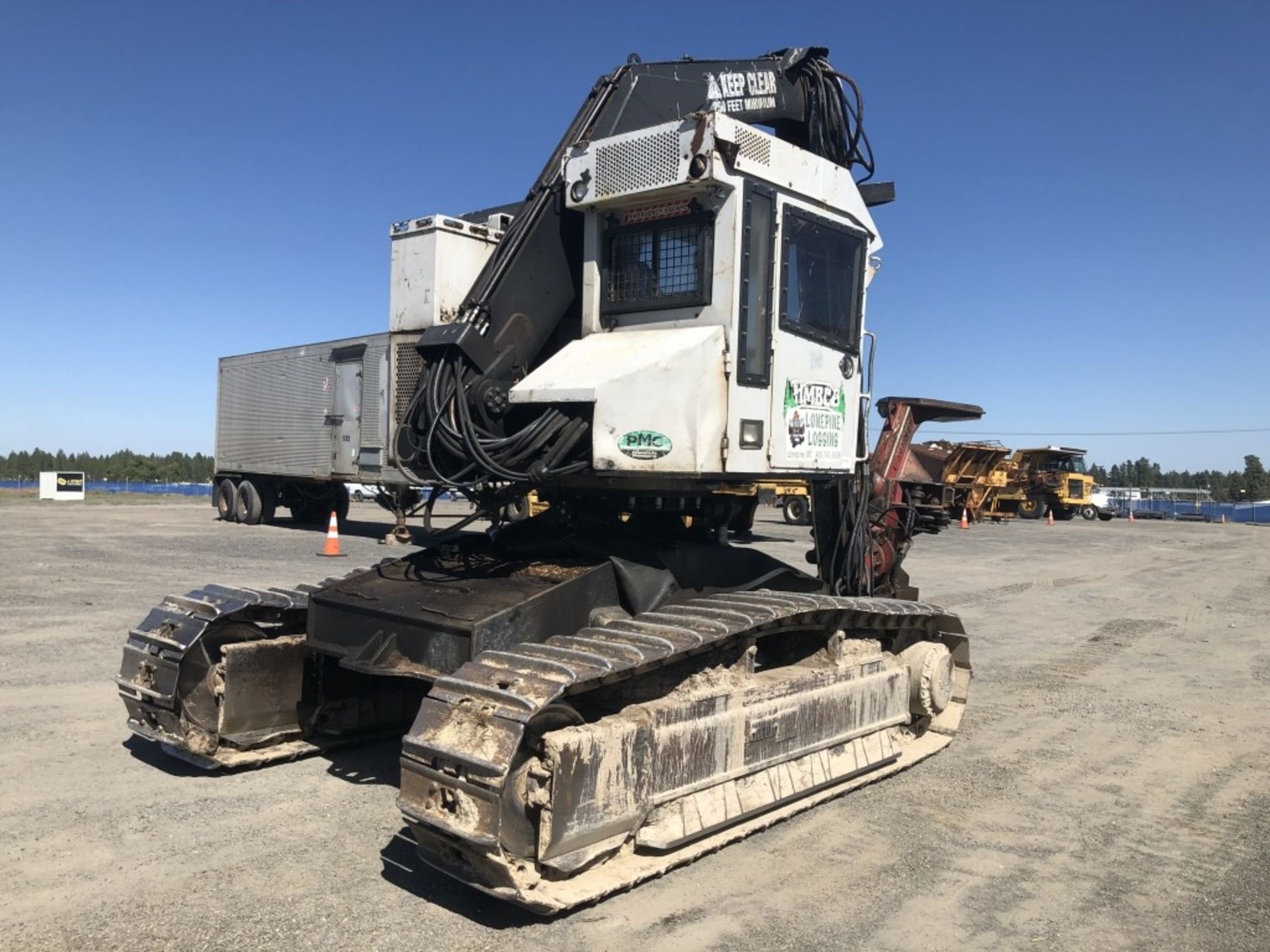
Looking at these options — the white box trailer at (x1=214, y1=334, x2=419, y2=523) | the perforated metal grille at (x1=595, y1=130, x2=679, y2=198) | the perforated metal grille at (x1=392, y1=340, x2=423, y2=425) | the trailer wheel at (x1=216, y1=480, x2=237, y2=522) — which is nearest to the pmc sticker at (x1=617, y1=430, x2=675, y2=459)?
the perforated metal grille at (x1=595, y1=130, x2=679, y2=198)

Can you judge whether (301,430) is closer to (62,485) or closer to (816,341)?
(816,341)

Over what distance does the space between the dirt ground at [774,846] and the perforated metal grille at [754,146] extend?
127 inches

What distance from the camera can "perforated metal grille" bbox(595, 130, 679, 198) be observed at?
465 centimetres

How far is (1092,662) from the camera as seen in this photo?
375 inches

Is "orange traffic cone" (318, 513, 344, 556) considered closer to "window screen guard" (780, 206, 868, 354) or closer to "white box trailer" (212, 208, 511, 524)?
"white box trailer" (212, 208, 511, 524)

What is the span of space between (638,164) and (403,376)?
1.62 meters

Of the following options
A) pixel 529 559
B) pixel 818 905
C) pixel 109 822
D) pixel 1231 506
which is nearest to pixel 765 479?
pixel 529 559

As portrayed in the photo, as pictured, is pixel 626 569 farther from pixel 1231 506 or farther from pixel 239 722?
pixel 1231 506

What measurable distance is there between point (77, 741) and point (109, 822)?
147cm

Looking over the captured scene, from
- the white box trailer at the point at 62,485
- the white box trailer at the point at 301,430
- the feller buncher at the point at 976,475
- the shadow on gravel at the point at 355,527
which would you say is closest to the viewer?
the white box trailer at the point at 301,430

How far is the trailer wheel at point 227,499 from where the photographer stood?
79.3 ft

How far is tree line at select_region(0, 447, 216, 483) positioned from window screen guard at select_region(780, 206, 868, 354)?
85853 millimetres

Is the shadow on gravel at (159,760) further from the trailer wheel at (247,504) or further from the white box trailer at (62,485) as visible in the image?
the white box trailer at (62,485)

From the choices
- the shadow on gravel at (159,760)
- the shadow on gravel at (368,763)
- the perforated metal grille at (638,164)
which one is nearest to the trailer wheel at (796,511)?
the shadow on gravel at (368,763)
